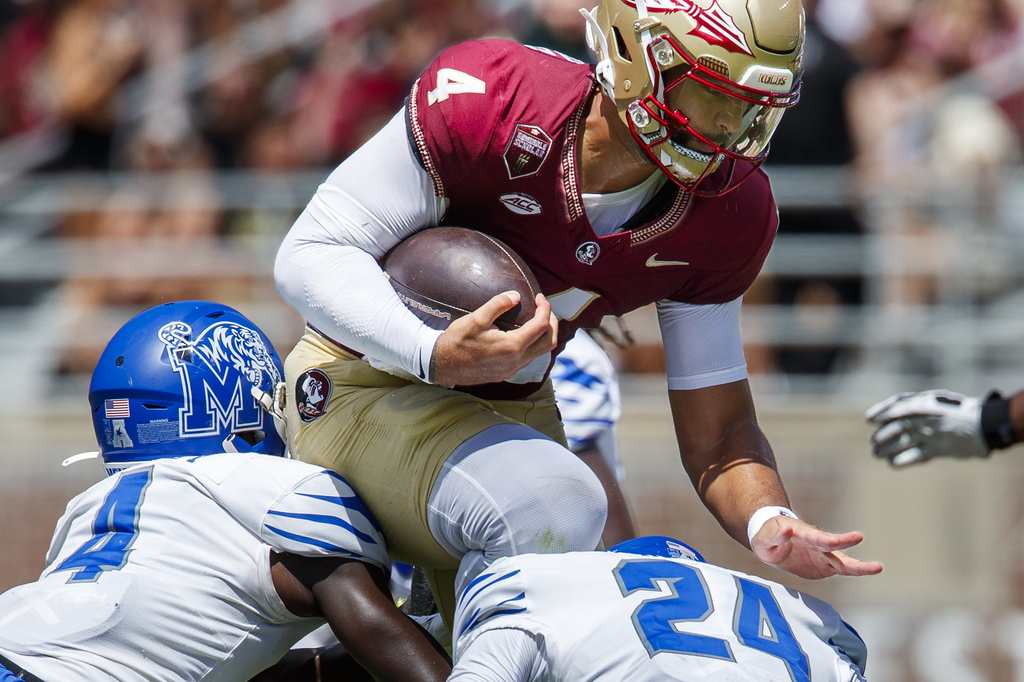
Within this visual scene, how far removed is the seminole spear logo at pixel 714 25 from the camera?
8.32ft

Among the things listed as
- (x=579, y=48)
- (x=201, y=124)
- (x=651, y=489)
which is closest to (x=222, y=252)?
(x=201, y=124)

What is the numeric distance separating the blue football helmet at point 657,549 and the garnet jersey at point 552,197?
58cm

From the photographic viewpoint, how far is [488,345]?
2.41m

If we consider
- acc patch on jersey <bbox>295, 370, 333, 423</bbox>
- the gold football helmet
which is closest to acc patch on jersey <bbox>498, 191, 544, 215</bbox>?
the gold football helmet

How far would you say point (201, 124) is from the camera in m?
8.30

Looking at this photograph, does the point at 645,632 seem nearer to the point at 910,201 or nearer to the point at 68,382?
the point at 910,201

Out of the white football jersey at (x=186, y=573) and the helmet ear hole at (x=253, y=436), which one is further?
the helmet ear hole at (x=253, y=436)

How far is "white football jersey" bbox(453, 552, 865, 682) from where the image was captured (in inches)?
87.1

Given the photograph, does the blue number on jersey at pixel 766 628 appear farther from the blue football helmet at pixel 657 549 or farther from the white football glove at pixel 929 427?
the white football glove at pixel 929 427

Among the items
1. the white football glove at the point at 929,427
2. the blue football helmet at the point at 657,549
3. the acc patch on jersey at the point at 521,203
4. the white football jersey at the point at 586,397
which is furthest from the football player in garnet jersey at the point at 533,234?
the white football glove at the point at 929,427

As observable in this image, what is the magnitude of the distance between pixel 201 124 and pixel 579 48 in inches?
112

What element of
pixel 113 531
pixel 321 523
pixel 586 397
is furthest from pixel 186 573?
pixel 586 397

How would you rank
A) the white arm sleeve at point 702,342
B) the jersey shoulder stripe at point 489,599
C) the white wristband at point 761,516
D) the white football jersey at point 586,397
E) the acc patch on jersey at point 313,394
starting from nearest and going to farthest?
the jersey shoulder stripe at point 489,599, the white wristband at point 761,516, the acc patch on jersey at point 313,394, the white arm sleeve at point 702,342, the white football jersey at point 586,397

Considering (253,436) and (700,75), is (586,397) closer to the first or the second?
(253,436)
